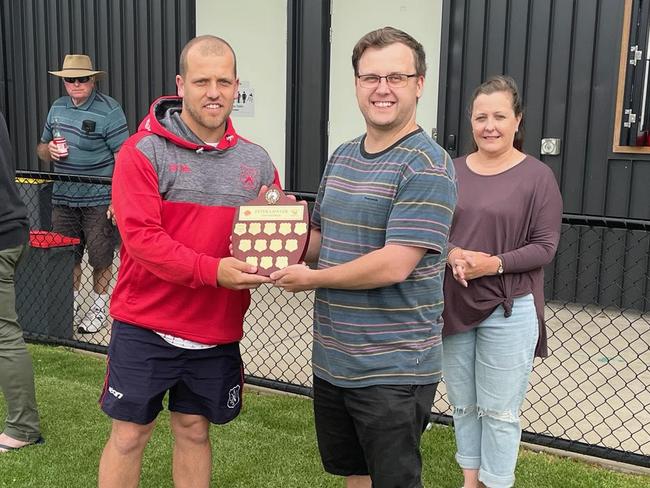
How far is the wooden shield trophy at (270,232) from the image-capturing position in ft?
6.98

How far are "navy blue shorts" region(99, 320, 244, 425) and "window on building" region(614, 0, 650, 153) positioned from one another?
13.8ft

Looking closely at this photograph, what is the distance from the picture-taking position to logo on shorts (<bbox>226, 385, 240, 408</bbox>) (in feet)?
8.07

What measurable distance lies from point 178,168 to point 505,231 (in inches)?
45.4

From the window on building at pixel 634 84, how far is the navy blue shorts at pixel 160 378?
4.22m

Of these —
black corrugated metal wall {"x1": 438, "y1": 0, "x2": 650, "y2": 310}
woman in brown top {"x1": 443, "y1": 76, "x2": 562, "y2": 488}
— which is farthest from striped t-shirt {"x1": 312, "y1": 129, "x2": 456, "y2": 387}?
black corrugated metal wall {"x1": 438, "y1": 0, "x2": 650, "y2": 310}

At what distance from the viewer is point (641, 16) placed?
5.35m

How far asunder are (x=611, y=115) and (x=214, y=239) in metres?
4.29

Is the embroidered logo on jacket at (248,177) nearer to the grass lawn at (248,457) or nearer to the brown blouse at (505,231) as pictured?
the brown blouse at (505,231)

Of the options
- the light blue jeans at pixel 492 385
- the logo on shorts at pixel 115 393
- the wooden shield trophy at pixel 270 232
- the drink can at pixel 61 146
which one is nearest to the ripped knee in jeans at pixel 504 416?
the light blue jeans at pixel 492 385

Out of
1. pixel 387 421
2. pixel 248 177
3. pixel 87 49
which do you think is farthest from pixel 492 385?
pixel 87 49

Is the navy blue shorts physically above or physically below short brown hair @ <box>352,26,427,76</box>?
below

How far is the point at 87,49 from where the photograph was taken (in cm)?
811

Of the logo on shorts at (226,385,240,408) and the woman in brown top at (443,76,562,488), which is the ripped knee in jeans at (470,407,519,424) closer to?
the woman in brown top at (443,76,562,488)

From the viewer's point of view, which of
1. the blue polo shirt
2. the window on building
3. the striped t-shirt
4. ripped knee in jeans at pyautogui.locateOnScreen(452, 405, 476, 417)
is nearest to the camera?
the striped t-shirt
